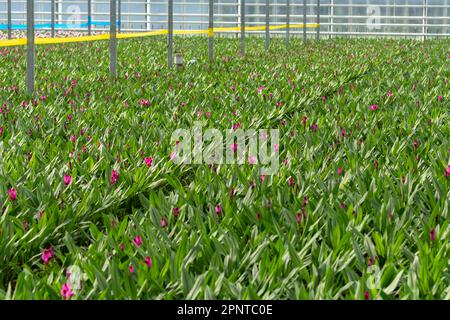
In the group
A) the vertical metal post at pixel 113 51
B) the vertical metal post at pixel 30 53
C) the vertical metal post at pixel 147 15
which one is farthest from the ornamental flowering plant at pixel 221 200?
the vertical metal post at pixel 147 15

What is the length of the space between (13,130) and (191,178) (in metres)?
1.86

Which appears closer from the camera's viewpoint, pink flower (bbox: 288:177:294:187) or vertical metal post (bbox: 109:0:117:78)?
pink flower (bbox: 288:177:294:187)

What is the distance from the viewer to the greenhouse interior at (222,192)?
3232 mm

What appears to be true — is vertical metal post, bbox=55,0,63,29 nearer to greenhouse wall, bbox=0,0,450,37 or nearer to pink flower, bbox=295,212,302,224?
greenhouse wall, bbox=0,0,450,37

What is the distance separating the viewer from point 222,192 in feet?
15.3

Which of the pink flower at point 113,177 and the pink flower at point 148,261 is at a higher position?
the pink flower at point 113,177

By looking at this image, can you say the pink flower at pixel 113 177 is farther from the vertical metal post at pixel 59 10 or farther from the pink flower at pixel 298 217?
the vertical metal post at pixel 59 10

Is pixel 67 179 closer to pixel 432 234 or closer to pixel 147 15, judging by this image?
pixel 432 234

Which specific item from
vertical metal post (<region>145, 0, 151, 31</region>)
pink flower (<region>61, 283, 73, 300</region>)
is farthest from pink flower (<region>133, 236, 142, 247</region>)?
vertical metal post (<region>145, 0, 151, 31</region>)

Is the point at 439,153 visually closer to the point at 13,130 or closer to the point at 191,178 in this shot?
the point at 191,178

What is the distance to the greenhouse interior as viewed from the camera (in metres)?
3.23
